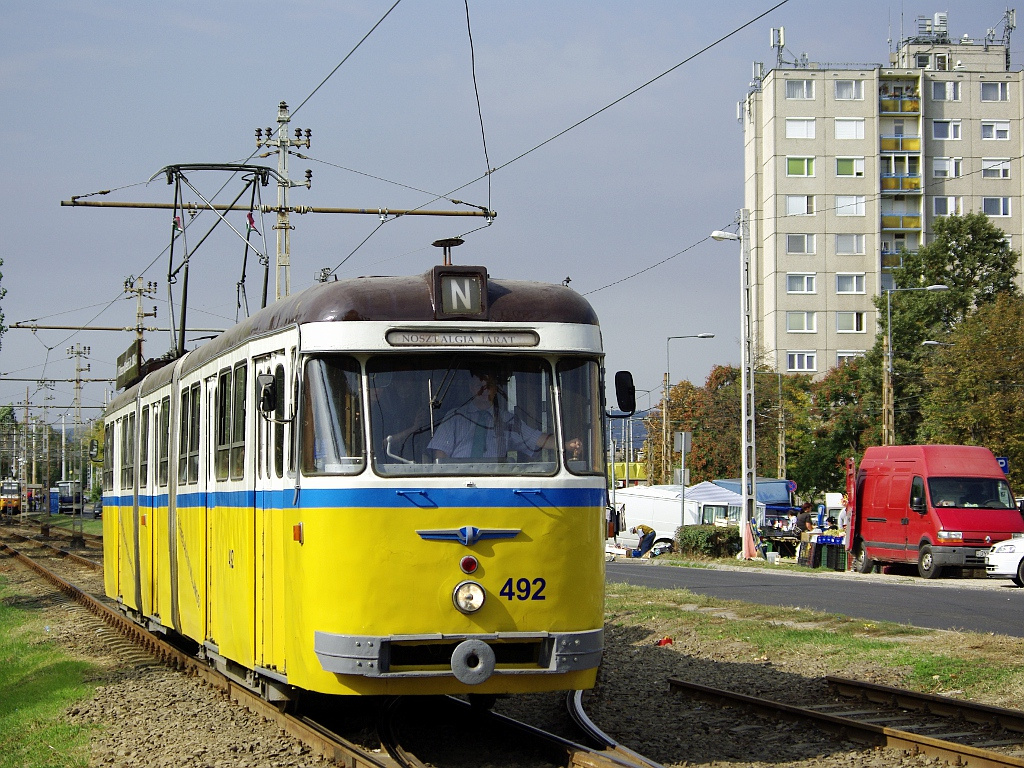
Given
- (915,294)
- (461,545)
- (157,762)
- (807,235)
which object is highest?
(807,235)

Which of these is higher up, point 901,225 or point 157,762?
point 901,225

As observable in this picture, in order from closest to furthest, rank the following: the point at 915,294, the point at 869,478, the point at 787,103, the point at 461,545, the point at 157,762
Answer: the point at 461,545 → the point at 157,762 → the point at 869,478 → the point at 915,294 → the point at 787,103

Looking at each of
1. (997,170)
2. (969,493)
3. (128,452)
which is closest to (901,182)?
(997,170)

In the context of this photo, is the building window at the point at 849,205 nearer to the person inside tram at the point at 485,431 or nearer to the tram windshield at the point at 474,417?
the tram windshield at the point at 474,417

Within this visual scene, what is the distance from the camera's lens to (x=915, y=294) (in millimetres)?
61000

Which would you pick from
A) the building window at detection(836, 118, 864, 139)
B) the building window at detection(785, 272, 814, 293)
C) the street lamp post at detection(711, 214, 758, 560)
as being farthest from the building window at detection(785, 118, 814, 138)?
the street lamp post at detection(711, 214, 758, 560)

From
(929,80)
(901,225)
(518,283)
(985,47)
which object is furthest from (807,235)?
(518,283)

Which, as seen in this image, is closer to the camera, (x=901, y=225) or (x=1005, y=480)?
(x=1005, y=480)

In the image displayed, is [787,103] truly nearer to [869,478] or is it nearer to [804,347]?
[804,347]

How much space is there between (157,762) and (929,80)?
3029 inches

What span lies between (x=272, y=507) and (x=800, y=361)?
71.2 m

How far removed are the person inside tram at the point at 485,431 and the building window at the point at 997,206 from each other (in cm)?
7580

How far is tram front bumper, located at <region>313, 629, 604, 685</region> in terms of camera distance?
8078 mm

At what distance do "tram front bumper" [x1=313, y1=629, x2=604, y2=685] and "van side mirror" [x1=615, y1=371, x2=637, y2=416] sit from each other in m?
1.67
